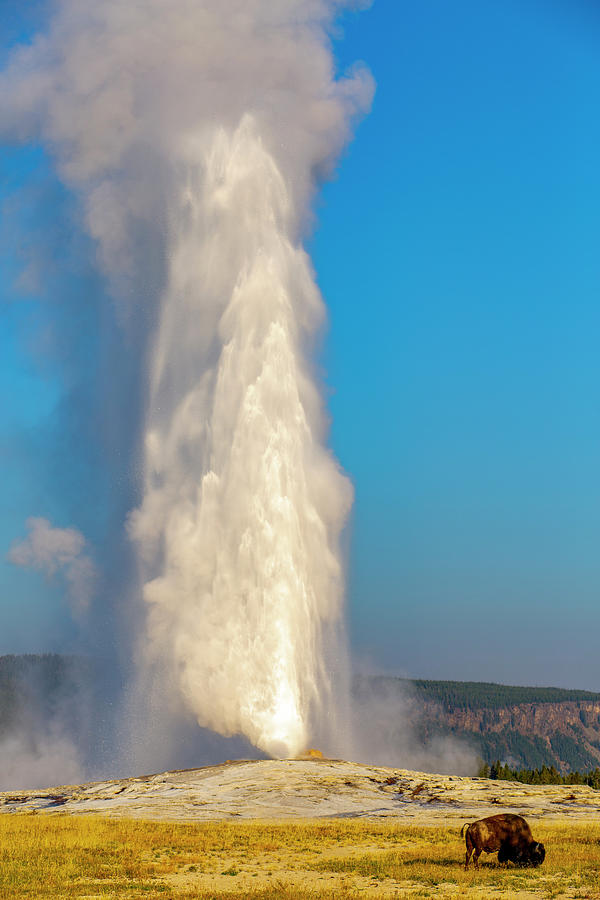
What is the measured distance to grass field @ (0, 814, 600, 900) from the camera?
65.5 ft

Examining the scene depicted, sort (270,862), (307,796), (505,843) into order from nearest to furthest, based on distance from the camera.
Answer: (505,843), (270,862), (307,796)

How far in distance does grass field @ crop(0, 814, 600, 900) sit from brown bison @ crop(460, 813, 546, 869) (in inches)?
12.5

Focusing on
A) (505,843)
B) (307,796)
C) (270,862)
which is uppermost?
(307,796)

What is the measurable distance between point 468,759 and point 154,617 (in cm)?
13500

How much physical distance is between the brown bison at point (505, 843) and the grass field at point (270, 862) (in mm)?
318

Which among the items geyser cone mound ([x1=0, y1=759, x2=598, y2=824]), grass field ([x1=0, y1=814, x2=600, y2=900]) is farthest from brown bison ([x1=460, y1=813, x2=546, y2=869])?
geyser cone mound ([x1=0, y1=759, x2=598, y2=824])

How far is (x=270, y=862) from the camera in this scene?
24328mm

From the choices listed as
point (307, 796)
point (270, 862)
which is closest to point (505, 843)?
point (270, 862)

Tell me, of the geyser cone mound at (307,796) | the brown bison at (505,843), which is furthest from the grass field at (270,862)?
the geyser cone mound at (307,796)

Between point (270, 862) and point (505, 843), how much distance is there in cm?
570

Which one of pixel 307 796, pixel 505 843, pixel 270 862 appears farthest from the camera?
pixel 307 796

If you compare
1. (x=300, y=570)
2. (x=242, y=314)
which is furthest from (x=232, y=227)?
(x=300, y=570)

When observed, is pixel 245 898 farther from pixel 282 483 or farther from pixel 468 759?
pixel 468 759

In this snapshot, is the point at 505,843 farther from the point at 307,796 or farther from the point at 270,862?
the point at 307,796
